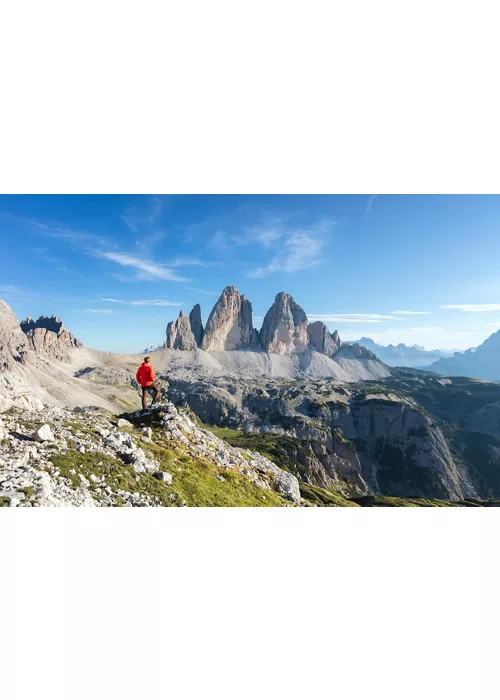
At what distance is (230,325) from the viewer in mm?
189250

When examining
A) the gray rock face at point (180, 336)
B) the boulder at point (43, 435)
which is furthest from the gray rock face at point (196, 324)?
the boulder at point (43, 435)

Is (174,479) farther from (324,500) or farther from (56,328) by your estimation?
(56,328)

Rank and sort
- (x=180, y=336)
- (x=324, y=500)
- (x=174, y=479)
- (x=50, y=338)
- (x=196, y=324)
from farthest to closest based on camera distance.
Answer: (x=196, y=324) → (x=180, y=336) → (x=50, y=338) → (x=324, y=500) → (x=174, y=479)

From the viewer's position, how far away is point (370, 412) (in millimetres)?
97625

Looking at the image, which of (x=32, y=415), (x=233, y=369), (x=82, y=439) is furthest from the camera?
(x=233, y=369)

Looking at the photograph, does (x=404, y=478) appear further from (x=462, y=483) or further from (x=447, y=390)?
(x=447, y=390)

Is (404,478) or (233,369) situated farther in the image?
(233,369)

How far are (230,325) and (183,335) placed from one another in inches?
1118

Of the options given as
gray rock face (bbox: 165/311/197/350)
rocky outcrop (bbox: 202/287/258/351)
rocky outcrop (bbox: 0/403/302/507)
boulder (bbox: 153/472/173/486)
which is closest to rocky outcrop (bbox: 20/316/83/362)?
gray rock face (bbox: 165/311/197/350)

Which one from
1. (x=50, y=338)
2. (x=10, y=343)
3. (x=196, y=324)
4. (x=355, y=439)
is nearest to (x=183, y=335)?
(x=196, y=324)

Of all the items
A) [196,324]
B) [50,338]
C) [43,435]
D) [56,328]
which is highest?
[196,324]

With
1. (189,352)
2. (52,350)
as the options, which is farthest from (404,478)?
(52,350)

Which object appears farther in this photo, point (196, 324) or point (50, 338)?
point (196, 324)
